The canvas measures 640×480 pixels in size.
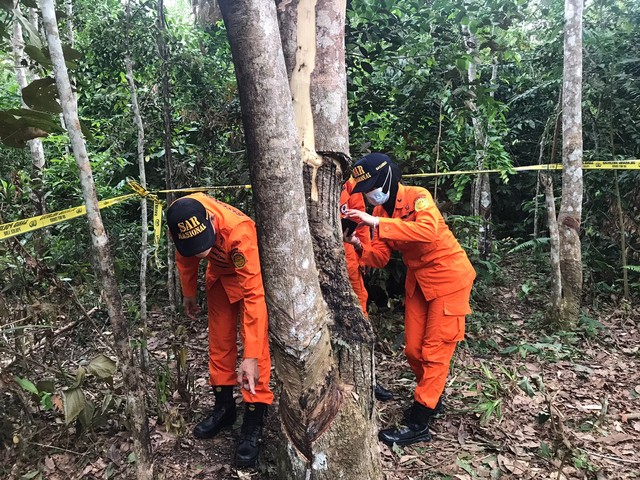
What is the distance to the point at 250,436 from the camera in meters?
2.76

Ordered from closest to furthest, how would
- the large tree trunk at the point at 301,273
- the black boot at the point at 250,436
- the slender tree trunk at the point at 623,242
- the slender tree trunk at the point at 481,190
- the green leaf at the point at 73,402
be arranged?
the large tree trunk at the point at 301,273 < the green leaf at the point at 73,402 < the black boot at the point at 250,436 < the slender tree trunk at the point at 623,242 < the slender tree trunk at the point at 481,190

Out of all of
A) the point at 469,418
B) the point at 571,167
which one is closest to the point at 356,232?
the point at 469,418

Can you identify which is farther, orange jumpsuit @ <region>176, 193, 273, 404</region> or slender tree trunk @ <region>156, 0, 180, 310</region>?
slender tree trunk @ <region>156, 0, 180, 310</region>

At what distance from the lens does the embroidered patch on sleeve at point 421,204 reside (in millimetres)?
3012

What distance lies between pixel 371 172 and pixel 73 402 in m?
2.07

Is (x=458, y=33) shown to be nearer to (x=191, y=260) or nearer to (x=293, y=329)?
(x=191, y=260)

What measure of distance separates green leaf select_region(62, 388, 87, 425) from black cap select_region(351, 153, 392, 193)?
1940 mm

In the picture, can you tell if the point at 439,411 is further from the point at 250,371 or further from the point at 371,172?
the point at 371,172

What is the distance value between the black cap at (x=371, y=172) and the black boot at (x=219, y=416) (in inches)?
61.2

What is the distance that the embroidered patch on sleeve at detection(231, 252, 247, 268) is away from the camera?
2629 mm

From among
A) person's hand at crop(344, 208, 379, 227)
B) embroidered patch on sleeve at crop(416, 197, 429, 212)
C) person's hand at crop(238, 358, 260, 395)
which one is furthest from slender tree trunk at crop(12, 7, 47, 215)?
embroidered patch on sleeve at crop(416, 197, 429, 212)

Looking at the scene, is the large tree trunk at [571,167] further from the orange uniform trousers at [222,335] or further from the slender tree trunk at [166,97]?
the slender tree trunk at [166,97]

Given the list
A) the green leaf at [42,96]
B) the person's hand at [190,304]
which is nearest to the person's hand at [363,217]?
the person's hand at [190,304]

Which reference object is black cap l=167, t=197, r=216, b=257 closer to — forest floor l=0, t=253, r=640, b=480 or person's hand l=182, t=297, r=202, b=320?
person's hand l=182, t=297, r=202, b=320
